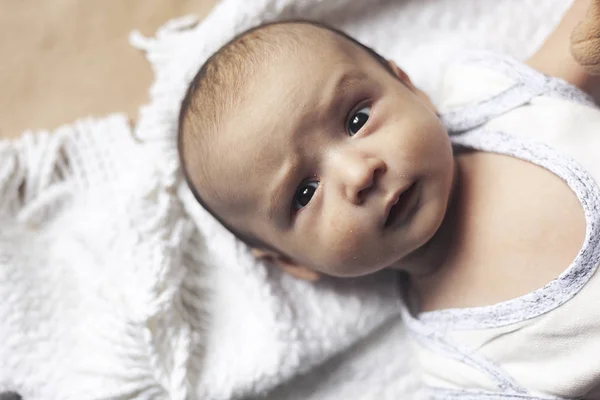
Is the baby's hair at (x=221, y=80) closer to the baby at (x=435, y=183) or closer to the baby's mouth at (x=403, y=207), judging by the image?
the baby at (x=435, y=183)

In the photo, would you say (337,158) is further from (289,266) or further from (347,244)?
(289,266)

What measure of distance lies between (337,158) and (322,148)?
3 centimetres

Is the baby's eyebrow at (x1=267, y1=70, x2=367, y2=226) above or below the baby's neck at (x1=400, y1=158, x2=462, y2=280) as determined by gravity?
above

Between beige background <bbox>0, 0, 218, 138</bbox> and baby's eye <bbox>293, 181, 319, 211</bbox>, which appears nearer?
baby's eye <bbox>293, 181, 319, 211</bbox>

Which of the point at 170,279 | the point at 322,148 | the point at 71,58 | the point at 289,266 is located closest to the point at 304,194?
the point at 322,148

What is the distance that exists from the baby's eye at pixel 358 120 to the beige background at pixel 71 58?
463 millimetres

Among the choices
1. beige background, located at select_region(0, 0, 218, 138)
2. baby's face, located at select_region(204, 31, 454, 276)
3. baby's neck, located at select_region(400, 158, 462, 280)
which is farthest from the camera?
beige background, located at select_region(0, 0, 218, 138)

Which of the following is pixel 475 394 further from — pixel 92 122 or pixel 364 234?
pixel 92 122

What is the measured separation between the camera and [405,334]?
1039mm

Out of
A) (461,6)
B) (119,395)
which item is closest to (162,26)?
(461,6)

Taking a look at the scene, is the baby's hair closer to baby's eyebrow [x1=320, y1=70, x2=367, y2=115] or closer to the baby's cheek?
baby's eyebrow [x1=320, y1=70, x2=367, y2=115]

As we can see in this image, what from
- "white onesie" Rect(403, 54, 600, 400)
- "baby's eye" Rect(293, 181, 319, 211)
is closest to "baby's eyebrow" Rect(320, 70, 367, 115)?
"baby's eye" Rect(293, 181, 319, 211)

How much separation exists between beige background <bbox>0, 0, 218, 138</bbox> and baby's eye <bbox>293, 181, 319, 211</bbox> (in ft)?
1.43

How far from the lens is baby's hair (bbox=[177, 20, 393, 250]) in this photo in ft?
2.65
